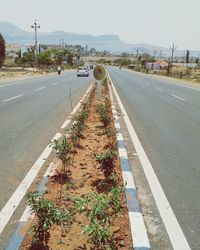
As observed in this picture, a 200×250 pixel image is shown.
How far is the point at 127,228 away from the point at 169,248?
0.62m

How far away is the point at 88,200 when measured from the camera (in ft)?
14.1

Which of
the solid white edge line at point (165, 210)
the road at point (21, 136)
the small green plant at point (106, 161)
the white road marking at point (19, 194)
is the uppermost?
the small green plant at point (106, 161)

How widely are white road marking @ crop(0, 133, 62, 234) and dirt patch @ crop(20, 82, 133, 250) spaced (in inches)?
13.1

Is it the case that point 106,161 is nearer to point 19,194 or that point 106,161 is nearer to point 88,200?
point 19,194

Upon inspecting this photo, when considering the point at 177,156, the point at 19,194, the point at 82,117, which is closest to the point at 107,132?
the point at 82,117

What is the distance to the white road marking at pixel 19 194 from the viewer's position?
475cm

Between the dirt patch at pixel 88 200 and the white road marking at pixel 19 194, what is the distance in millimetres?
334

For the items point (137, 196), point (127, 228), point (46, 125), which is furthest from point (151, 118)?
point (127, 228)

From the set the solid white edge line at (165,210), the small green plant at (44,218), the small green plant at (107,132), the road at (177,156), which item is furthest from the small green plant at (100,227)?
the small green plant at (107,132)

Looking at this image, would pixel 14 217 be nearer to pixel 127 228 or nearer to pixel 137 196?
pixel 127 228

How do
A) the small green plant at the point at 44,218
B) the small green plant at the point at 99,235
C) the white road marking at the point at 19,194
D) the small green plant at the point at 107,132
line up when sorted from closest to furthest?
the small green plant at the point at 99,235 < the small green plant at the point at 44,218 < the white road marking at the point at 19,194 < the small green plant at the point at 107,132

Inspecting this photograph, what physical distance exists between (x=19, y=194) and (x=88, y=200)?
159 centimetres

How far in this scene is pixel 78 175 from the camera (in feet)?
21.6

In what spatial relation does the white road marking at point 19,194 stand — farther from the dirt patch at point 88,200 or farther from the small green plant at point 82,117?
the small green plant at point 82,117
